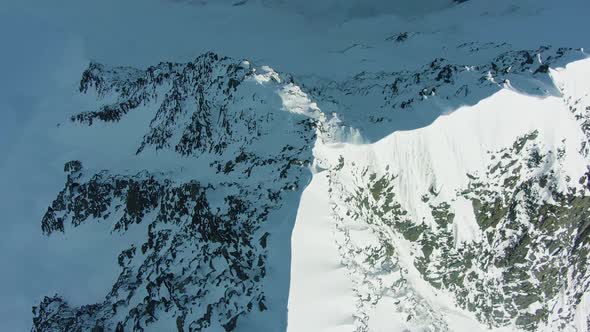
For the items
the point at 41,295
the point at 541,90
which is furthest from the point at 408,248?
the point at 41,295

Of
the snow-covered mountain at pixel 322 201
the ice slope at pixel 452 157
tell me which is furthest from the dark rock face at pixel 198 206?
the ice slope at pixel 452 157

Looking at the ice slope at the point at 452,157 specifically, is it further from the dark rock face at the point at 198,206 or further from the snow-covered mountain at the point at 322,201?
the dark rock face at the point at 198,206

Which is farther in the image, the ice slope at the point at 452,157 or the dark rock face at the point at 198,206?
the ice slope at the point at 452,157

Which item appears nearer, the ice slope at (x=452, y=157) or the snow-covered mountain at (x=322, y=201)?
the snow-covered mountain at (x=322, y=201)

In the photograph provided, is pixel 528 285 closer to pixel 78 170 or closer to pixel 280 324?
pixel 280 324
